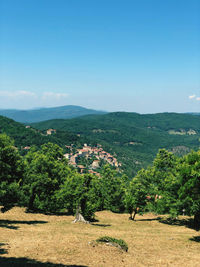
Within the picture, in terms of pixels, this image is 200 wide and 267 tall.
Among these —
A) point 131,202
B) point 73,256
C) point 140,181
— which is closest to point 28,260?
point 73,256

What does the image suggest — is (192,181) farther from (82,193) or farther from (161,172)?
(161,172)

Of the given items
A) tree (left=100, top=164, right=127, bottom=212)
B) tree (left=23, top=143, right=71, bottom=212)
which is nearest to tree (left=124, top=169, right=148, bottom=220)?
tree (left=100, top=164, right=127, bottom=212)

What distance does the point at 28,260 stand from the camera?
16.1 meters

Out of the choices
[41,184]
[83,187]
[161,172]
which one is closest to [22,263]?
[83,187]

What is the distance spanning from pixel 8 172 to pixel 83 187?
12.1 m

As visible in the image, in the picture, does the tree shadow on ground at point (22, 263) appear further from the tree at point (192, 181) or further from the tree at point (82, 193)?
the tree at point (82, 193)

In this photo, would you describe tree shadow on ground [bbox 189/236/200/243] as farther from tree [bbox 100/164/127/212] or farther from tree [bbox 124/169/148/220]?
tree [bbox 100/164/127/212]

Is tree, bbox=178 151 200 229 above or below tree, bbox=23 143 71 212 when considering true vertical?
above

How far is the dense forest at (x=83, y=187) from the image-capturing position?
99.5 ft

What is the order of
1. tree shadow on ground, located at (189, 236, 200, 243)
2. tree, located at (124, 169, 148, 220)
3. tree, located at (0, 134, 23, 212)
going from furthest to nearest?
tree, located at (124, 169, 148, 220) → tree, located at (0, 134, 23, 212) → tree shadow on ground, located at (189, 236, 200, 243)

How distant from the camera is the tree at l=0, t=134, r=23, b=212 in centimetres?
3045

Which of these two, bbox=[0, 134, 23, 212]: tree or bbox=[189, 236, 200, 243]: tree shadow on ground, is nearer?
bbox=[189, 236, 200, 243]: tree shadow on ground

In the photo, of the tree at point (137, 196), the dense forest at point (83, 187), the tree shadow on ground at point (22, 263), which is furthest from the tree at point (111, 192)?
the tree shadow on ground at point (22, 263)

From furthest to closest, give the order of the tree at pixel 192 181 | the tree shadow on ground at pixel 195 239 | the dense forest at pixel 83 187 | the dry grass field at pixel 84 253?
1. the dense forest at pixel 83 187
2. the tree shadow on ground at pixel 195 239
3. the tree at pixel 192 181
4. the dry grass field at pixel 84 253
